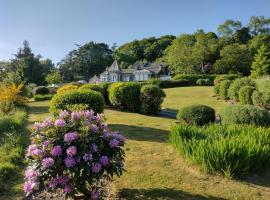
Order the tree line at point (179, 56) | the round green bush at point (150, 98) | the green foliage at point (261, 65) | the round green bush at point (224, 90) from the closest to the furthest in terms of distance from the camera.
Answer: the round green bush at point (150, 98) → the round green bush at point (224, 90) → the green foliage at point (261, 65) → the tree line at point (179, 56)

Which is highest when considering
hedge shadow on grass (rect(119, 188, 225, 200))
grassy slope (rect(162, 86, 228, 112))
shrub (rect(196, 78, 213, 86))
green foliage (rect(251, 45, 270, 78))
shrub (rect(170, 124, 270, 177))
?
green foliage (rect(251, 45, 270, 78))

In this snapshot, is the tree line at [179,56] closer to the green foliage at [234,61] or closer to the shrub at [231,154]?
the green foliage at [234,61]

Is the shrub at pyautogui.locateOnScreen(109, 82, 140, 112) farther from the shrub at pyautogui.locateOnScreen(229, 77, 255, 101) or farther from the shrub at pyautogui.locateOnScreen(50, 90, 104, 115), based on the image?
the shrub at pyautogui.locateOnScreen(229, 77, 255, 101)

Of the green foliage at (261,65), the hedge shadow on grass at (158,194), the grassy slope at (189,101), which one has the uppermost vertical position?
the green foliage at (261,65)

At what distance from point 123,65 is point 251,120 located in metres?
79.3

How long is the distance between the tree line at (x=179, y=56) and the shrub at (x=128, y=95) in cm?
1849

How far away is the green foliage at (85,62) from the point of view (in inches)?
2997

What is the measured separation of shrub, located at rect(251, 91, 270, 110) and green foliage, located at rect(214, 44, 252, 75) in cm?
3599

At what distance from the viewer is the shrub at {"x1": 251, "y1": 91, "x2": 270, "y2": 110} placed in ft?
55.3

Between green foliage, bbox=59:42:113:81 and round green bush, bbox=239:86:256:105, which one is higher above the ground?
green foliage, bbox=59:42:113:81

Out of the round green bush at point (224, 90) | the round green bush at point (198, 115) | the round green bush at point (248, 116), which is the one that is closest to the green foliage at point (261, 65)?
the round green bush at point (224, 90)

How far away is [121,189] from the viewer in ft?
16.8

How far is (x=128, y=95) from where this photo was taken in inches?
602

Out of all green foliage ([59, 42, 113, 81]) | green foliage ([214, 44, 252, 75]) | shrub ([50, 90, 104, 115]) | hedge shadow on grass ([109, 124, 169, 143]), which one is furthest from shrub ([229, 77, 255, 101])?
green foliage ([59, 42, 113, 81])
